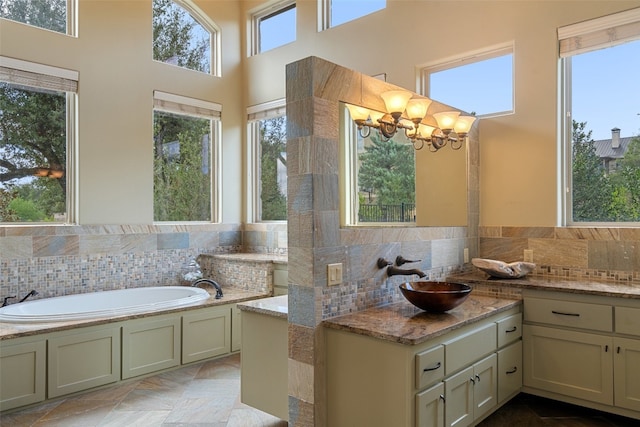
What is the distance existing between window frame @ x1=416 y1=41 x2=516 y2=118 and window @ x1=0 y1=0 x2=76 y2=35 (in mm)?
3315

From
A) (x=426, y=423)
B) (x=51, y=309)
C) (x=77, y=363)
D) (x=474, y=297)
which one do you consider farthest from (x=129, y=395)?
(x=474, y=297)

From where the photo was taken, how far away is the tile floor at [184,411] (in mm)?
2834

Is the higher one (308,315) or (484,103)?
(484,103)

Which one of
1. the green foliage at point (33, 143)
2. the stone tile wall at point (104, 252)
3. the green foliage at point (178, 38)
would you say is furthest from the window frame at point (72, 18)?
the stone tile wall at point (104, 252)

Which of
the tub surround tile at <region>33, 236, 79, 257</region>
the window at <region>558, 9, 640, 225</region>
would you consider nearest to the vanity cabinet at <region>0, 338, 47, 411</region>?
the tub surround tile at <region>33, 236, 79, 257</region>

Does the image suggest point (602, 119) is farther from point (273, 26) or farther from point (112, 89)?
point (112, 89)

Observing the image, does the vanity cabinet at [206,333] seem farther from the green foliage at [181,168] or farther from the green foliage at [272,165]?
the green foliage at [272,165]

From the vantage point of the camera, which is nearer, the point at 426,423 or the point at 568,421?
the point at 426,423

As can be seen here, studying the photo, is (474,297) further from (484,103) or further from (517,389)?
(484,103)

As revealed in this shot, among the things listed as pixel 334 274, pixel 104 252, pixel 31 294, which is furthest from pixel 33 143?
pixel 334 274

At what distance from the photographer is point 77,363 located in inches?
129

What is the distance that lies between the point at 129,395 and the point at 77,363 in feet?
1.44

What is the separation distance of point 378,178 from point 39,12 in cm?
349

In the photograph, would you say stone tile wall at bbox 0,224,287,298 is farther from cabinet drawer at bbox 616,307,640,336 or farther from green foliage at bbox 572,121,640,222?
cabinet drawer at bbox 616,307,640,336
